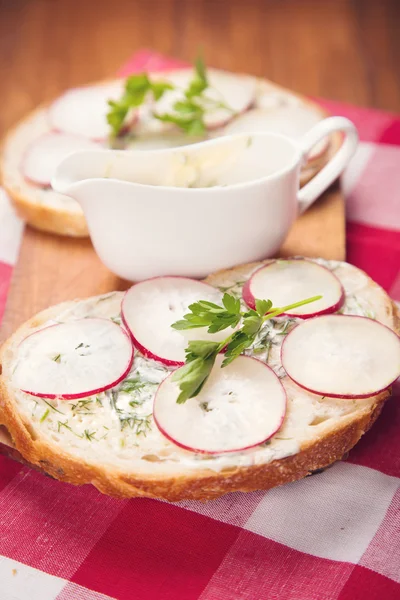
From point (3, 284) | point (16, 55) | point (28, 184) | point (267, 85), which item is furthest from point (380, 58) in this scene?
point (3, 284)

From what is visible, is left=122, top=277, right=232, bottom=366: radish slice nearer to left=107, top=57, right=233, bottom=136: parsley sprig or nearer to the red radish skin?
the red radish skin

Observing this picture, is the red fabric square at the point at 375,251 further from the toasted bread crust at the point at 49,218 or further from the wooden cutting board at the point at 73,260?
the toasted bread crust at the point at 49,218

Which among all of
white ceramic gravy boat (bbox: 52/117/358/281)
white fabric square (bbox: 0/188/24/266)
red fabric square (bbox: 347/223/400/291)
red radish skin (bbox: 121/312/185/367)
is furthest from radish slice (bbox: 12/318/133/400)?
red fabric square (bbox: 347/223/400/291)

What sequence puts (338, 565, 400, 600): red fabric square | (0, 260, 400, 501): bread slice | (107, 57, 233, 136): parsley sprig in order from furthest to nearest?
1. (107, 57, 233, 136): parsley sprig
2. (0, 260, 400, 501): bread slice
3. (338, 565, 400, 600): red fabric square

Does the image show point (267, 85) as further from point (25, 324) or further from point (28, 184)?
point (25, 324)

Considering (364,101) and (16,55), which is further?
(16,55)

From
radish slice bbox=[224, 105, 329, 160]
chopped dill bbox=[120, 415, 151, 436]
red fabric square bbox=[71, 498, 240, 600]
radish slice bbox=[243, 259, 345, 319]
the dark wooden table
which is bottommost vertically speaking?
red fabric square bbox=[71, 498, 240, 600]
